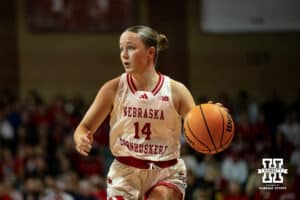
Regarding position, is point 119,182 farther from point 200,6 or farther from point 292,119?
point 200,6

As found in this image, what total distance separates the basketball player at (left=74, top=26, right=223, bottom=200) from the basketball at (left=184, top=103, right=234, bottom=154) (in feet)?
0.43

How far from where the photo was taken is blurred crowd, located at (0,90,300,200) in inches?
344

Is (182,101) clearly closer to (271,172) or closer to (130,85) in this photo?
(130,85)

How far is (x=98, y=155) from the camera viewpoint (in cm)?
1059

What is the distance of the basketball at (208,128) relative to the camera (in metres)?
4.60

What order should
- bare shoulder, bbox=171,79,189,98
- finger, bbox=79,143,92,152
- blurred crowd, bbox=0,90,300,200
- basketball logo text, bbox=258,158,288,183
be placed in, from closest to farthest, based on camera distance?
1. finger, bbox=79,143,92,152
2. bare shoulder, bbox=171,79,189,98
3. basketball logo text, bbox=258,158,288,183
4. blurred crowd, bbox=0,90,300,200

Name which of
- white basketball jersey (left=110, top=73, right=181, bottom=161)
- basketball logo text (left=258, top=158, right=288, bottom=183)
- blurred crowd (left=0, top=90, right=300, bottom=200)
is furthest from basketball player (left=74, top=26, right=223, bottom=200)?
blurred crowd (left=0, top=90, right=300, bottom=200)

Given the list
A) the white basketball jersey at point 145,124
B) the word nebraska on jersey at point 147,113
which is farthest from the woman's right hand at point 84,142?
the word nebraska on jersey at point 147,113

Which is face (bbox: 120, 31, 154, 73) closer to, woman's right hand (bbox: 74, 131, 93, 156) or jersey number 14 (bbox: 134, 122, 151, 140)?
jersey number 14 (bbox: 134, 122, 151, 140)

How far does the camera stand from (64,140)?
1119 cm

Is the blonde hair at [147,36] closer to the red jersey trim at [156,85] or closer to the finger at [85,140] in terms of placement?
the red jersey trim at [156,85]

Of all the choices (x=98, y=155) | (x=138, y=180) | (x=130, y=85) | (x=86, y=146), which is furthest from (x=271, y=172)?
(x=98, y=155)

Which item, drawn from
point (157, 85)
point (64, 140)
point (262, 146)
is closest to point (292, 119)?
point (262, 146)

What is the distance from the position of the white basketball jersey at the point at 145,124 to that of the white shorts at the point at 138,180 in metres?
0.09
